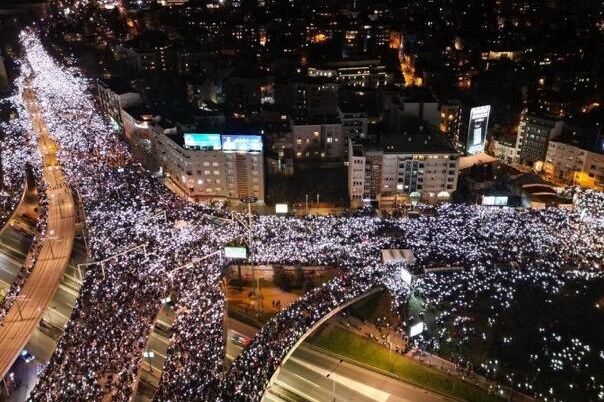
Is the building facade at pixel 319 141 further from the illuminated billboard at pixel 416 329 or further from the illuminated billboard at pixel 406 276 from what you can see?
the illuminated billboard at pixel 416 329

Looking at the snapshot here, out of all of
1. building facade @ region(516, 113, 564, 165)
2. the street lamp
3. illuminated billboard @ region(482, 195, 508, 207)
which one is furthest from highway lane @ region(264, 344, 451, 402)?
building facade @ region(516, 113, 564, 165)

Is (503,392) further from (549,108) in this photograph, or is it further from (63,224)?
(549,108)

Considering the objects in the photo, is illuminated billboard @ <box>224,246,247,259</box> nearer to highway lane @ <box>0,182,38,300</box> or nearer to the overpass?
the overpass

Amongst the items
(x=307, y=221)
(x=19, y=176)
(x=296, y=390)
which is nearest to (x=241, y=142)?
(x=307, y=221)

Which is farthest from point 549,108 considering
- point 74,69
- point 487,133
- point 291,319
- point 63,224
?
point 74,69

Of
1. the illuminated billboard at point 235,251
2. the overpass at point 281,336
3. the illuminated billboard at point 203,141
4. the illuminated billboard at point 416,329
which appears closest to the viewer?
the overpass at point 281,336

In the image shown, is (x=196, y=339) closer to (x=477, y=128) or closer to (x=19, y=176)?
(x=19, y=176)

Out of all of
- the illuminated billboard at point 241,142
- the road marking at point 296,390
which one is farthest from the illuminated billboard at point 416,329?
the illuminated billboard at point 241,142
